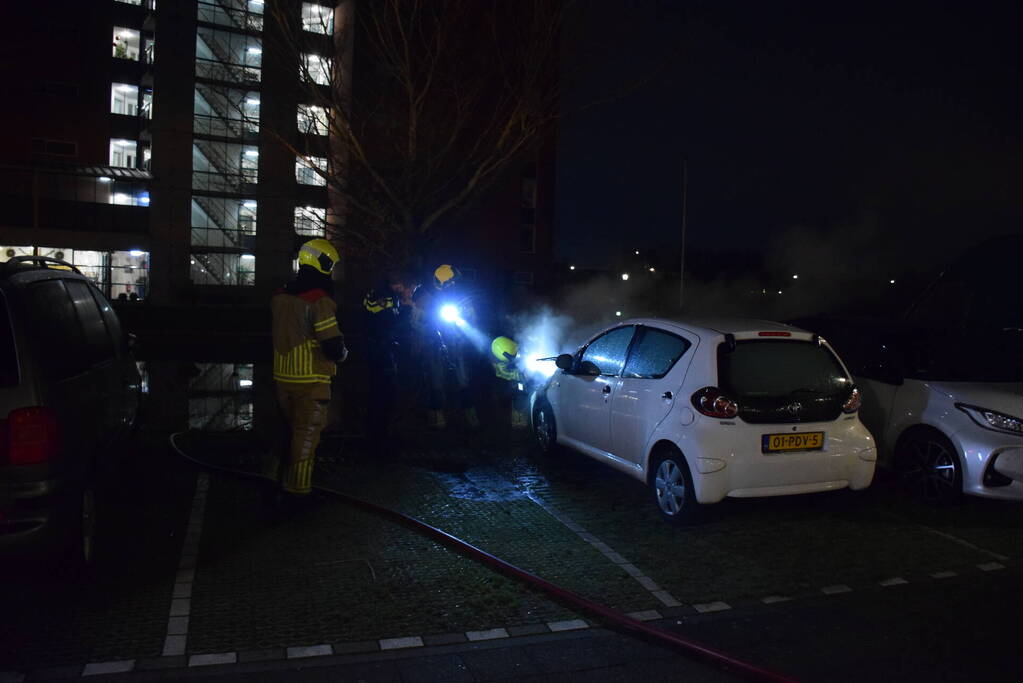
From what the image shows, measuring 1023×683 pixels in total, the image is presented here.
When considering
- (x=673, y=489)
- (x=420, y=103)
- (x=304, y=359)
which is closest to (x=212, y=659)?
(x=304, y=359)

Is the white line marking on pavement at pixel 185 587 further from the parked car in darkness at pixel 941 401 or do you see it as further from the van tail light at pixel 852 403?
the parked car in darkness at pixel 941 401

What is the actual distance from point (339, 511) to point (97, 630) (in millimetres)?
2340

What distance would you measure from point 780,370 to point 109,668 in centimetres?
490

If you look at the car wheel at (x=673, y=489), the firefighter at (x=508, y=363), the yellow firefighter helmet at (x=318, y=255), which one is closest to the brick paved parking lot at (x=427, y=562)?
the car wheel at (x=673, y=489)

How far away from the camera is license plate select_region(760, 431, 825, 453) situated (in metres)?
5.90

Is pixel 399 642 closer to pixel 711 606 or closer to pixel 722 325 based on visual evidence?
pixel 711 606

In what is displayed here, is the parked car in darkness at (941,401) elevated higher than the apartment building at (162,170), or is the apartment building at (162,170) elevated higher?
the apartment building at (162,170)

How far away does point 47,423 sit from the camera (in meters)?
4.23

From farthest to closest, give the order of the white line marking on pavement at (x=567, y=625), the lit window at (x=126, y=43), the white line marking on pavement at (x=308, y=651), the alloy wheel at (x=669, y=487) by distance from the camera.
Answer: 1. the lit window at (x=126, y=43)
2. the alloy wheel at (x=669, y=487)
3. the white line marking on pavement at (x=567, y=625)
4. the white line marking on pavement at (x=308, y=651)

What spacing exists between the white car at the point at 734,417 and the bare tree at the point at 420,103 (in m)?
4.47

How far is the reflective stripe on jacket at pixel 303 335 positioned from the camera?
20.1 feet

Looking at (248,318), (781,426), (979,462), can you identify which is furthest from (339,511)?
(248,318)

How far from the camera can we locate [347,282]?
34.5 metres

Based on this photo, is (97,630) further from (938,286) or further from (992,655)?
(938,286)
